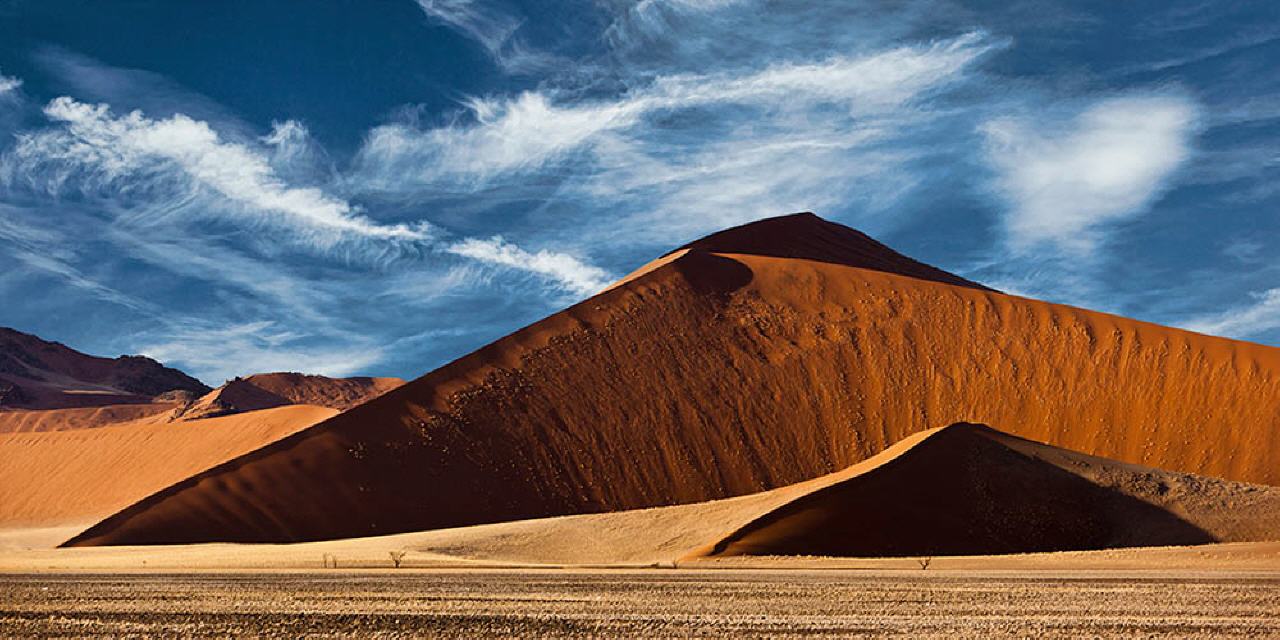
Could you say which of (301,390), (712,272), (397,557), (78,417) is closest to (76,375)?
(301,390)

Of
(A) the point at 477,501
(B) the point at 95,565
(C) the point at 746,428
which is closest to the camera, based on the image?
(B) the point at 95,565

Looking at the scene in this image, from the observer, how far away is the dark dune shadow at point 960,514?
1342 inches

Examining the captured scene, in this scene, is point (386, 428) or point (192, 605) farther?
point (386, 428)

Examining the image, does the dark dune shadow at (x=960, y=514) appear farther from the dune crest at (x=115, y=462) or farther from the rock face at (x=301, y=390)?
the rock face at (x=301, y=390)

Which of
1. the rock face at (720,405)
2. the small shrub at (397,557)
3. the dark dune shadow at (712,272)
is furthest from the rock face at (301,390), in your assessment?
the small shrub at (397,557)

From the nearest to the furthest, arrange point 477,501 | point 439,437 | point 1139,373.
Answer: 1. point 477,501
2. point 439,437
3. point 1139,373

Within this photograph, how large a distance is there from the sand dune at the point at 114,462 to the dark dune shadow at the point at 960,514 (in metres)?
46.4

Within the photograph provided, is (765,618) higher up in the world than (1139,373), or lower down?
lower down

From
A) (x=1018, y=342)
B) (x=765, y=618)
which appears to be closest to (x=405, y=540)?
(x=765, y=618)

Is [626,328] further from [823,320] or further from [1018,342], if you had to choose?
[1018,342]

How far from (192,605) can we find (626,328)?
49692 mm

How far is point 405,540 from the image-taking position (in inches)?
1607

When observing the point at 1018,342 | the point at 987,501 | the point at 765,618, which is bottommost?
the point at 765,618

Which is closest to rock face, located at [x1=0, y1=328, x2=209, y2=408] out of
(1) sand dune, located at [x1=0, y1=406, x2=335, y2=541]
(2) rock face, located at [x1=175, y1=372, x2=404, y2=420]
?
(2) rock face, located at [x1=175, y1=372, x2=404, y2=420]
